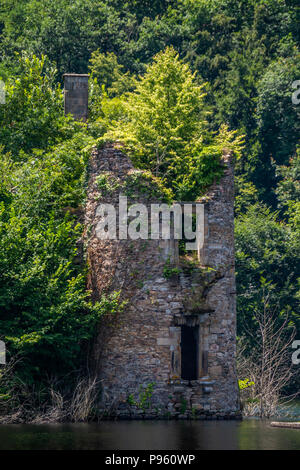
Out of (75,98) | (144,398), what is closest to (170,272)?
(144,398)

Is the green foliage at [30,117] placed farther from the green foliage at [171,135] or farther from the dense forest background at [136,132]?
the green foliage at [171,135]

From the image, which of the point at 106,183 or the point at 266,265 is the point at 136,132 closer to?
the point at 106,183

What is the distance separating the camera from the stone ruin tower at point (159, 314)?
1125 inches

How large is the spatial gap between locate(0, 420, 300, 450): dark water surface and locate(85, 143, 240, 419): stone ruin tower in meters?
1.02

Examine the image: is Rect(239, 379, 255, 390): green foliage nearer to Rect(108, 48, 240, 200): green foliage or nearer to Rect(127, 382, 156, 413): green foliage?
Rect(127, 382, 156, 413): green foliage

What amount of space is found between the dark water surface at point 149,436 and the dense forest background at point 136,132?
9.37 feet

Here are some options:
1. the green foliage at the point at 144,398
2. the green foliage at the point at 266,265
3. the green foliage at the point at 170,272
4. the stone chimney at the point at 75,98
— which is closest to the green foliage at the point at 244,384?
the green foliage at the point at 144,398

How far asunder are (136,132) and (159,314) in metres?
5.82

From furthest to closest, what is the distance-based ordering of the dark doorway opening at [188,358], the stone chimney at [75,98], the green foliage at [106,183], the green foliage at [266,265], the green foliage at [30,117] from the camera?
1. the green foliage at [266,265]
2. the stone chimney at [75,98]
3. the green foliage at [30,117]
4. the dark doorway opening at [188,358]
5. the green foliage at [106,183]

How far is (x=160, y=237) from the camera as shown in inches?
1147

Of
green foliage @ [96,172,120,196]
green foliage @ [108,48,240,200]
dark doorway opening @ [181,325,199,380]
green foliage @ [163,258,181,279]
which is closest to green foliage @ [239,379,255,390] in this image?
dark doorway opening @ [181,325,199,380]

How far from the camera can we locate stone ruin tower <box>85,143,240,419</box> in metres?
28.6

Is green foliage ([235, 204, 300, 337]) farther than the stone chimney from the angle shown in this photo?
Yes

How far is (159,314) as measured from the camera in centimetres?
2878
